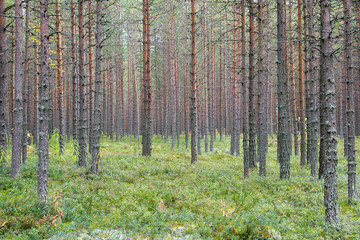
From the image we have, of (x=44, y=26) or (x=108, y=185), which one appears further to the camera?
(x=108, y=185)

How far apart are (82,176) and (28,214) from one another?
3957 millimetres

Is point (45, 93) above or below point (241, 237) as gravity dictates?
above

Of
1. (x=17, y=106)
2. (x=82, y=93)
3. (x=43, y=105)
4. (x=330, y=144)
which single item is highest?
(x=82, y=93)

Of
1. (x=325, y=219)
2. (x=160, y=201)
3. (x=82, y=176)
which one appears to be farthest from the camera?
(x=82, y=176)

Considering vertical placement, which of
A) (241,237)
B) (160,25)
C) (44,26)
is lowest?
(241,237)

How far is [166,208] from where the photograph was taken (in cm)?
755

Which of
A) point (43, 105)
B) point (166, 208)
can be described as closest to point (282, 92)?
point (166, 208)

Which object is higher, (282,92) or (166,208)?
(282,92)

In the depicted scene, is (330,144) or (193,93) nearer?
(330,144)

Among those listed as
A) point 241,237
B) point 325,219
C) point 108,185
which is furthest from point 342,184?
point 108,185

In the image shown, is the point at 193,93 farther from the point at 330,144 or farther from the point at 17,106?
the point at 330,144

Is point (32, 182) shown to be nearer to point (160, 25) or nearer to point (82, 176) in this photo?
point (82, 176)

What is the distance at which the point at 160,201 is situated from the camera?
787 cm

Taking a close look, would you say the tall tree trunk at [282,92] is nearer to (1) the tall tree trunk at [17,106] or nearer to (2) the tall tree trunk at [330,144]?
(2) the tall tree trunk at [330,144]
